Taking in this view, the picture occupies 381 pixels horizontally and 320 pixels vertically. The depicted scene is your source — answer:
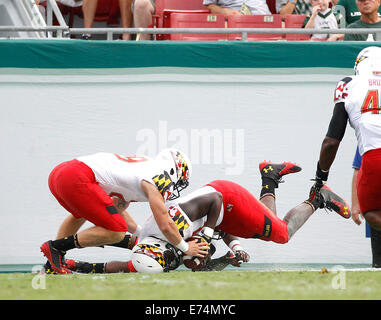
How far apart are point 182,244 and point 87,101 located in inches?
85.4

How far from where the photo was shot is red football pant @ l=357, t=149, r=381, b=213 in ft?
19.1

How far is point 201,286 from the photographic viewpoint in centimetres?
471

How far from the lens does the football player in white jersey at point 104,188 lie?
6203mm

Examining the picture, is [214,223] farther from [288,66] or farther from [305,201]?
[288,66]

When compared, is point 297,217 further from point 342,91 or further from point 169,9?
point 169,9

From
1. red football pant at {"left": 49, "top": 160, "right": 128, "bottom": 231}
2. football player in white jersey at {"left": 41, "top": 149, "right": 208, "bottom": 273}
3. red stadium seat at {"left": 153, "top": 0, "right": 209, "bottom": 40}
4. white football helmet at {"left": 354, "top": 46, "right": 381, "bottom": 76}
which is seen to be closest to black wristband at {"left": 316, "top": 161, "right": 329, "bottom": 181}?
white football helmet at {"left": 354, "top": 46, "right": 381, "bottom": 76}

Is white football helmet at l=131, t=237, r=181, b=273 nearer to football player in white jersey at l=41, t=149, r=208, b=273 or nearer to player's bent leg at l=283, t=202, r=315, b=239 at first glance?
football player in white jersey at l=41, t=149, r=208, b=273

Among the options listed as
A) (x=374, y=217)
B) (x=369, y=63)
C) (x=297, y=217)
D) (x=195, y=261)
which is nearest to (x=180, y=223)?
(x=195, y=261)

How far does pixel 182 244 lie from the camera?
6047 mm

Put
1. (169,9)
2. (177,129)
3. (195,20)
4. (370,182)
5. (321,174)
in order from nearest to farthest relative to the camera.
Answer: (370,182) → (321,174) → (177,129) → (195,20) → (169,9)

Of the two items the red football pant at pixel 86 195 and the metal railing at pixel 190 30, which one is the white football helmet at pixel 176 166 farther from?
the metal railing at pixel 190 30

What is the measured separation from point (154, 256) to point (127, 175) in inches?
25.5

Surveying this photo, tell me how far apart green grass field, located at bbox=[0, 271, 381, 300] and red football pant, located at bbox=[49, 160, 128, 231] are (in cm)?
93

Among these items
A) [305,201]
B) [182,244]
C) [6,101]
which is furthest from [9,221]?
[305,201]
